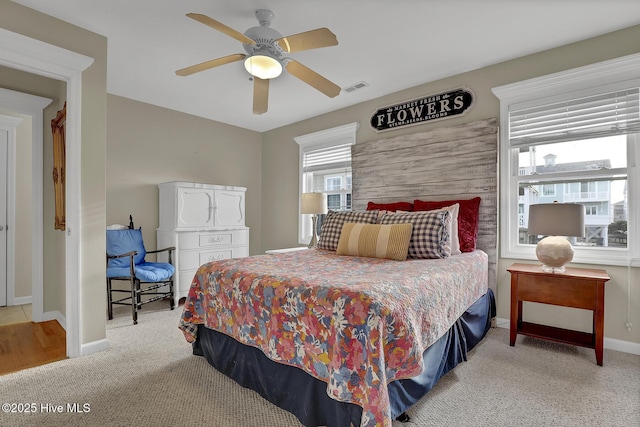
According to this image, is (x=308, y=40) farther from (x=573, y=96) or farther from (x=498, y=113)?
(x=573, y=96)

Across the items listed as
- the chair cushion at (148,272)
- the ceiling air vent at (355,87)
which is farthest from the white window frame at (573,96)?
the chair cushion at (148,272)

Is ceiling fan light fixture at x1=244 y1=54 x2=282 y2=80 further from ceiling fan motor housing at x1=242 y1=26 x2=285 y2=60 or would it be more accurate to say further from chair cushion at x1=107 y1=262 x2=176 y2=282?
chair cushion at x1=107 y1=262 x2=176 y2=282

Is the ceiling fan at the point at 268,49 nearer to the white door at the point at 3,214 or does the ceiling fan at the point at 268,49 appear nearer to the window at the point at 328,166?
the window at the point at 328,166

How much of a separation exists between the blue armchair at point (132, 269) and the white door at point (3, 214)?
1.44m

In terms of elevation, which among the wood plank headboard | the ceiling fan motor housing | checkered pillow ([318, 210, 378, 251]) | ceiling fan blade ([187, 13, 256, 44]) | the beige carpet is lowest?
the beige carpet

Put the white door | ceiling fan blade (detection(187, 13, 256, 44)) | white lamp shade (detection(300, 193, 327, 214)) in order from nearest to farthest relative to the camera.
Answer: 1. ceiling fan blade (detection(187, 13, 256, 44))
2. the white door
3. white lamp shade (detection(300, 193, 327, 214))

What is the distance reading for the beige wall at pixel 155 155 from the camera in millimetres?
3930

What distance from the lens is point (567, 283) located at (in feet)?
7.79

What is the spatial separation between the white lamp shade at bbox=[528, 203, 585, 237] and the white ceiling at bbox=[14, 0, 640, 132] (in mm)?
1417

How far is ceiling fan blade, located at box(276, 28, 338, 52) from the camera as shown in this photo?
197 cm

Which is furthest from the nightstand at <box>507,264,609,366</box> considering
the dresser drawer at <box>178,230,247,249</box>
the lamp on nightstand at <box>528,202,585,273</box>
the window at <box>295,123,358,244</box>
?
the dresser drawer at <box>178,230,247,249</box>

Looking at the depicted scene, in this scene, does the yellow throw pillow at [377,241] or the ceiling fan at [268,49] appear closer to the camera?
the ceiling fan at [268,49]

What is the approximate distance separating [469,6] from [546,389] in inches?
102

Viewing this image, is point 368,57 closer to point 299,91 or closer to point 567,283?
point 299,91
